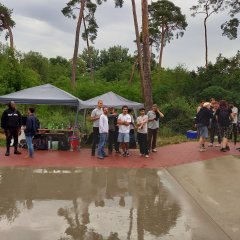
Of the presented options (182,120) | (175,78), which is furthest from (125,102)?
(175,78)

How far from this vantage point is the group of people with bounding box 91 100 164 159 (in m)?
12.8

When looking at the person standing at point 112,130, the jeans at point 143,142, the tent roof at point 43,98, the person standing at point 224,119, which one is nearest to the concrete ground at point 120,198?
the jeans at point 143,142

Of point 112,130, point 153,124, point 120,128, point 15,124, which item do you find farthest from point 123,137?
point 15,124

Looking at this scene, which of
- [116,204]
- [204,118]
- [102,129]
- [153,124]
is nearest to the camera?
[116,204]

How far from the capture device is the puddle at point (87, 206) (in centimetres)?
589

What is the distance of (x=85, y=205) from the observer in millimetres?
7367

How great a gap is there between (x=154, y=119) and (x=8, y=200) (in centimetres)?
726

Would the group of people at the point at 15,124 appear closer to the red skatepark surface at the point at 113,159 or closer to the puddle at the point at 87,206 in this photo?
the red skatepark surface at the point at 113,159

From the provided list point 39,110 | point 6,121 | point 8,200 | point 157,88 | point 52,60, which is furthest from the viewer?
point 52,60

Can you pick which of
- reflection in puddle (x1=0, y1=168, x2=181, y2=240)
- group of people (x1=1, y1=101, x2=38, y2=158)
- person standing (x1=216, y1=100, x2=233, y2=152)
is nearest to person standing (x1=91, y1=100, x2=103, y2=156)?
group of people (x1=1, y1=101, x2=38, y2=158)

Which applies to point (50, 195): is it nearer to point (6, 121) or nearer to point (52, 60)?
point (6, 121)

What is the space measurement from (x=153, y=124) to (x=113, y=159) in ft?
7.08

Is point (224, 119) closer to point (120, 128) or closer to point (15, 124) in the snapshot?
point (120, 128)

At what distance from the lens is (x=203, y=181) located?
31.9ft
